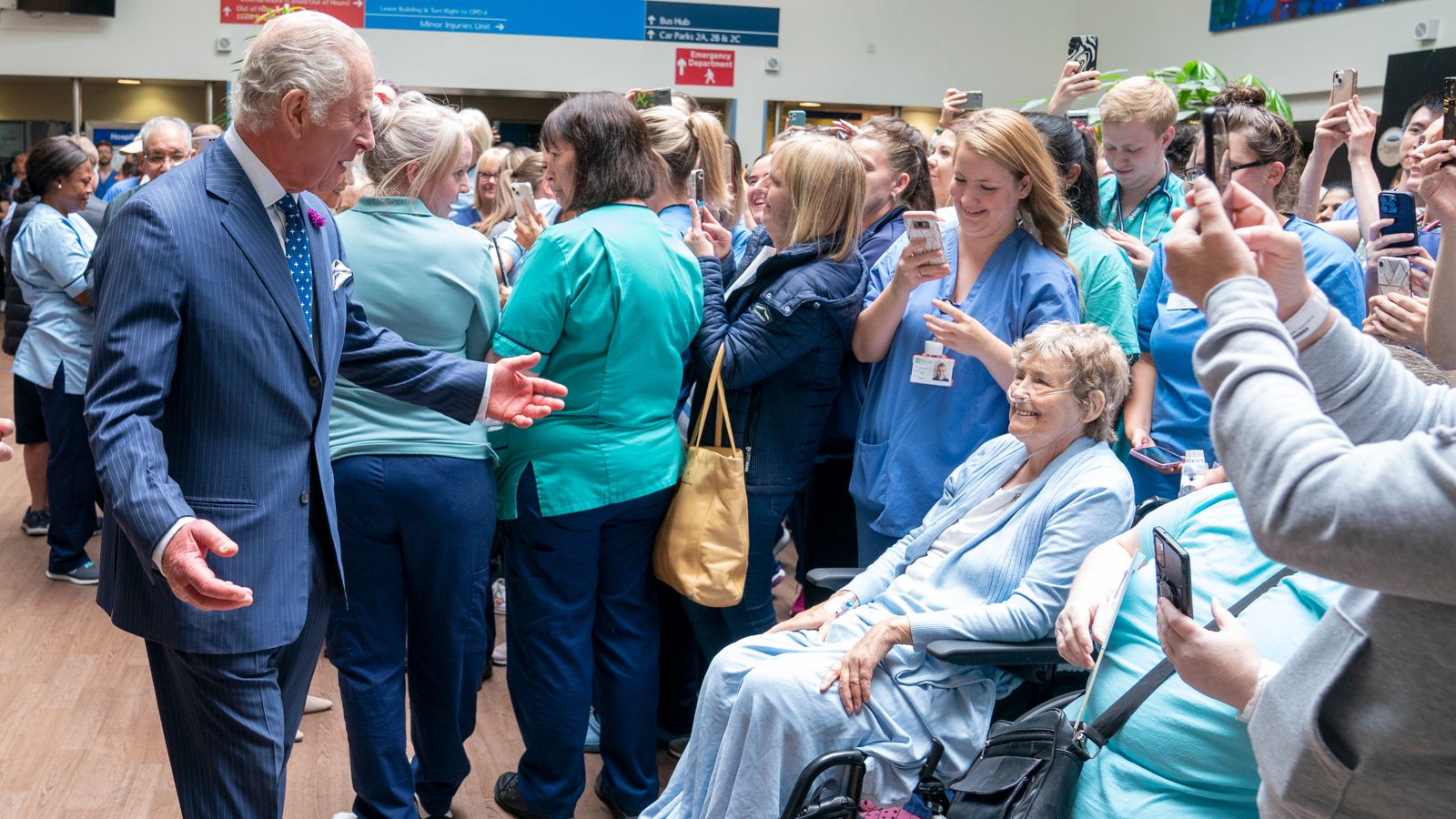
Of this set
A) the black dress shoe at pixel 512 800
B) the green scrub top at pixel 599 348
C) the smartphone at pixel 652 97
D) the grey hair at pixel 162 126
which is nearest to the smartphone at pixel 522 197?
the green scrub top at pixel 599 348

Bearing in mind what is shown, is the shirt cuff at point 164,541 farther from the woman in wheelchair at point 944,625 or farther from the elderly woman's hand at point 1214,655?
the elderly woman's hand at point 1214,655

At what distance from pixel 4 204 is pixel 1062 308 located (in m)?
13.3

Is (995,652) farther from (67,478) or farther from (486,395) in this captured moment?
(67,478)

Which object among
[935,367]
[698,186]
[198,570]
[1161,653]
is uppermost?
[698,186]

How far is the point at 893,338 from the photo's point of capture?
2908 millimetres

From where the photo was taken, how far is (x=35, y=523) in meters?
5.23

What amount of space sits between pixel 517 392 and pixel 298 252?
465 mm

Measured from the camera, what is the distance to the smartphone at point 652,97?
3816 millimetres

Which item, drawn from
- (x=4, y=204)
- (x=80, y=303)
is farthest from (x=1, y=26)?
(x=80, y=303)

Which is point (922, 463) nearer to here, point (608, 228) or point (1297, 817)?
point (608, 228)

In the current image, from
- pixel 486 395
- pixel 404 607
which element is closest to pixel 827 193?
pixel 486 395

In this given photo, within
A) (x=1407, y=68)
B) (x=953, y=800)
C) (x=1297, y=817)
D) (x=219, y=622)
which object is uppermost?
(x=1407, y=68)

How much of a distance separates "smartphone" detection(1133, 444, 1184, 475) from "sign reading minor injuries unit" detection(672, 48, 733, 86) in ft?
33.5

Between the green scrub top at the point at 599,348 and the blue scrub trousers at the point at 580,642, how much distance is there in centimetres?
6
